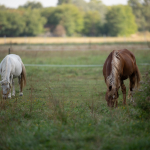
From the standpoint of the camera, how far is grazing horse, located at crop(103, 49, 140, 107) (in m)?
4.65

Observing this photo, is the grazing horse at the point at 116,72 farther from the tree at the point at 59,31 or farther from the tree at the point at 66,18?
the tree at the point at 66,18

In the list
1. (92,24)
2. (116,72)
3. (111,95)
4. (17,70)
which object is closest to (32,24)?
(92,24)

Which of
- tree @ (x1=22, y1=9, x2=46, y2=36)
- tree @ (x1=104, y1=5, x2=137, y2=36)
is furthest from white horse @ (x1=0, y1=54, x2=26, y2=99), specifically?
tree @ (x1=104, y1=5, x2=137, y2=36)

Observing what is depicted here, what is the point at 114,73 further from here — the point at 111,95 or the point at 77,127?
the point at 77,127

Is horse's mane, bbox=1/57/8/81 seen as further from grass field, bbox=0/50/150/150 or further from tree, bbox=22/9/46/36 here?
tree, bbox=22/9/46/36

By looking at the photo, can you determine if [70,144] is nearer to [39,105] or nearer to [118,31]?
[39,105]

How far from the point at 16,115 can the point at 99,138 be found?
2.02m

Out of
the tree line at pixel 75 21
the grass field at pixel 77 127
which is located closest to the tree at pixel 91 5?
the tree line at pixel 75 21

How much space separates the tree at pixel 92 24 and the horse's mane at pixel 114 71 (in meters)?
46.7

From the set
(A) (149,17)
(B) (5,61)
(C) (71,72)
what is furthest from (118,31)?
(B) (5,61)

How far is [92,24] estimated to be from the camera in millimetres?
52719

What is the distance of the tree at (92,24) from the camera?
5113 centimetres

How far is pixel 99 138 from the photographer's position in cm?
347

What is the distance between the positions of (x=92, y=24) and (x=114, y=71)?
49398mm
